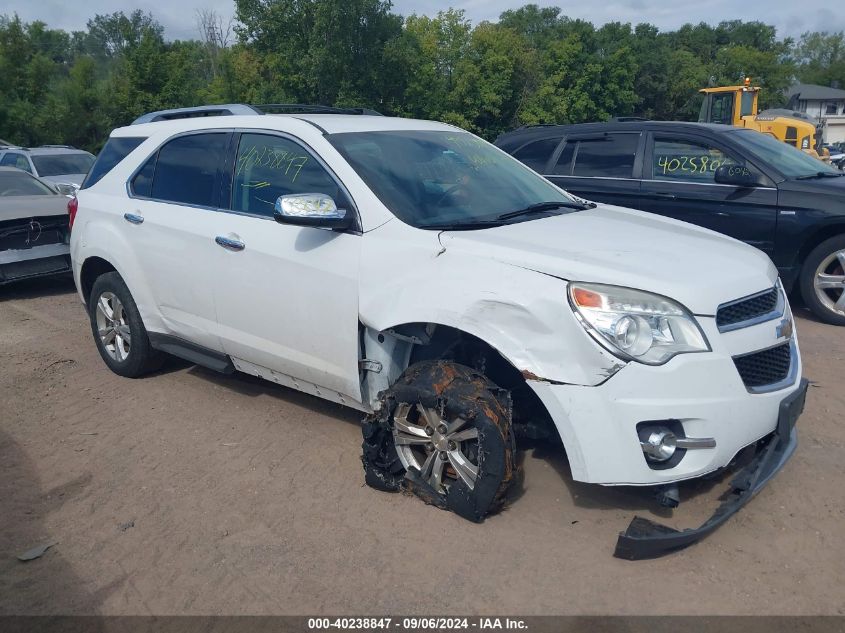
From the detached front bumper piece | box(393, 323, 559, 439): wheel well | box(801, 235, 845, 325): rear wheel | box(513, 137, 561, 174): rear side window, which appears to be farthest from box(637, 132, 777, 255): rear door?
box(393, 323, 559, 439): wheel well

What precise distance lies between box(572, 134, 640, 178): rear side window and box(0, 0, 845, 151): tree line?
23225mm

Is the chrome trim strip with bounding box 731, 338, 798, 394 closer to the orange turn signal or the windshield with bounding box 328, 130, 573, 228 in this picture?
the orange turn signal

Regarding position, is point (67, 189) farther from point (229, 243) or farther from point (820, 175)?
point (820, 175)

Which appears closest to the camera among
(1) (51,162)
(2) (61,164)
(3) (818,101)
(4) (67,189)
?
(4) (67,189)

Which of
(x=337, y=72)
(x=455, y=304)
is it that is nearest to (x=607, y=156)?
(x=455, y=304)

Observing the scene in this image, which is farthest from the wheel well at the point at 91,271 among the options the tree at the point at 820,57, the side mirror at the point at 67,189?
the tree at the point at 820,57

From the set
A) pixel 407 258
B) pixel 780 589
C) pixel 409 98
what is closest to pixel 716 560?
pixel 780 589

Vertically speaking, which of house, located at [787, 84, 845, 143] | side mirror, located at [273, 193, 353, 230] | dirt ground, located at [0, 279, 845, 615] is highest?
side mirror, located at [273, 193, 353, 230]

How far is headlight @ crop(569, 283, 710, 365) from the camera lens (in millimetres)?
3135

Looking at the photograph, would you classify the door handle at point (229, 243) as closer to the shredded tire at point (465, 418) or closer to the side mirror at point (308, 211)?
the side mirror at point (308, 211)

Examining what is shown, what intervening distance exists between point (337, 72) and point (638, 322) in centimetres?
2898

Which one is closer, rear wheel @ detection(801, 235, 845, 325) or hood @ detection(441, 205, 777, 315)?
hood @ detection(441, 205, 777, 315)

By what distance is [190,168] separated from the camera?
195 inches

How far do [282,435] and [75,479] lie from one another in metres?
1.19
